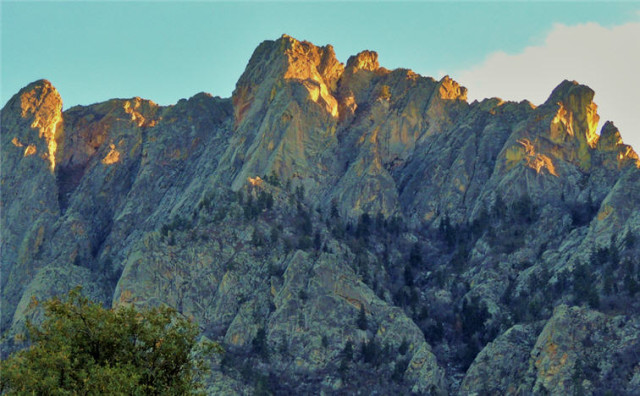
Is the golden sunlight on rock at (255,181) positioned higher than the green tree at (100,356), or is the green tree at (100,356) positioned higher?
the golden sunlight on rock at (255,181)

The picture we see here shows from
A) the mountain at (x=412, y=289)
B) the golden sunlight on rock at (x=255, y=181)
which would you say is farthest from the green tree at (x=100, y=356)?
the golden sunlight on rock at (x=255, y=181)

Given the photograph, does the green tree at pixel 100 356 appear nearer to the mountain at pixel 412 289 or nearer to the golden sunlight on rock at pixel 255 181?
the mountain at pixel 412 289

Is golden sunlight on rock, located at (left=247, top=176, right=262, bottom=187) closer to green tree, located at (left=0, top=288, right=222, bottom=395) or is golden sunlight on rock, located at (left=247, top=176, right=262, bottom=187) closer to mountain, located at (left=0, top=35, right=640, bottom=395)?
mountain, located at (left=0, top=35, right=640, bottom=395)

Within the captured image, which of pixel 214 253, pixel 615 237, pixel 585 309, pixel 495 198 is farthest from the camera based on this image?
pixel 495 198

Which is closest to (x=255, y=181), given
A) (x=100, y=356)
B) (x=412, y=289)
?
(x=412, y=289)

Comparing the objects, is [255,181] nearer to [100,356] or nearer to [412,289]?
[412,289]

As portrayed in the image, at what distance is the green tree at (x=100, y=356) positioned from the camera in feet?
214

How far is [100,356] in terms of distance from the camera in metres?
69.9

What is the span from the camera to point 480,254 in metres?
187

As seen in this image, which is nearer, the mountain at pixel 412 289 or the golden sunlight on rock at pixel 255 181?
the mountain at pixel 412 289

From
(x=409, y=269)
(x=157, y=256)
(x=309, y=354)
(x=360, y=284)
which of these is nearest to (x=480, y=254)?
(x=409, y=269)

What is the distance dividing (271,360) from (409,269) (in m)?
38.3

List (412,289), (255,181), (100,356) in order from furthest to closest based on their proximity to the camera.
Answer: (255,181), (412,289), (100,356)

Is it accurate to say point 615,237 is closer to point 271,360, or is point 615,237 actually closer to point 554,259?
point 554,259
